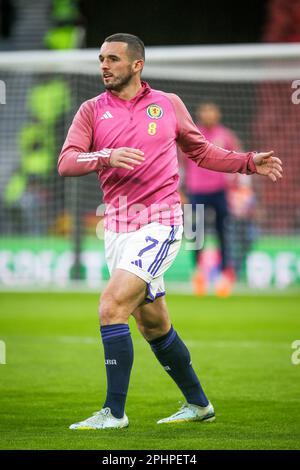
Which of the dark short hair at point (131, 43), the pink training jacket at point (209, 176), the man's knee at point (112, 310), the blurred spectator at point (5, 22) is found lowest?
the man's knee at point (112, 310)

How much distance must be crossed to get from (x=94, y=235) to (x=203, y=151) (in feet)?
35.3

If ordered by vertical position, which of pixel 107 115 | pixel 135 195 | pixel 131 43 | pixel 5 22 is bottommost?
pixel 135 195

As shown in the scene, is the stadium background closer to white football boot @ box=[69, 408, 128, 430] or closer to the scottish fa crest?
white football boot @ box=[69, 408, 128, 430]

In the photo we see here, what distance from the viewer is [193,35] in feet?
71.5

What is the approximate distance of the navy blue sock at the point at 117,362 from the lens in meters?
6.07

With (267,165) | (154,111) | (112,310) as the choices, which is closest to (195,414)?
(112,310)

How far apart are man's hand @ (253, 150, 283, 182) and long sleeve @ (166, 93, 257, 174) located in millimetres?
34

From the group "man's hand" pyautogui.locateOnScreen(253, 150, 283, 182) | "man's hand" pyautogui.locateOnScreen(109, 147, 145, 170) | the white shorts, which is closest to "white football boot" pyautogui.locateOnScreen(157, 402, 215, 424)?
the white shorts

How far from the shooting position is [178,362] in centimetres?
652

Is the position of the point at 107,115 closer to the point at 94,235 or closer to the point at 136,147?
Result: the point at 136,147

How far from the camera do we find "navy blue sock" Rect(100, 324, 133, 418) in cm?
607

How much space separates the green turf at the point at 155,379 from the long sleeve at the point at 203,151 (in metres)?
1.50

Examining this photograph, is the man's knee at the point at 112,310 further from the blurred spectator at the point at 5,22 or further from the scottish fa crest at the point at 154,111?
the blurred spectator at the point at 5,22

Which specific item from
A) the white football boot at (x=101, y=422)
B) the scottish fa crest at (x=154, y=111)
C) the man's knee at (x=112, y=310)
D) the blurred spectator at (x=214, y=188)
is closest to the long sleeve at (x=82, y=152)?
the scottish fa crest at (x=154, y=111)
